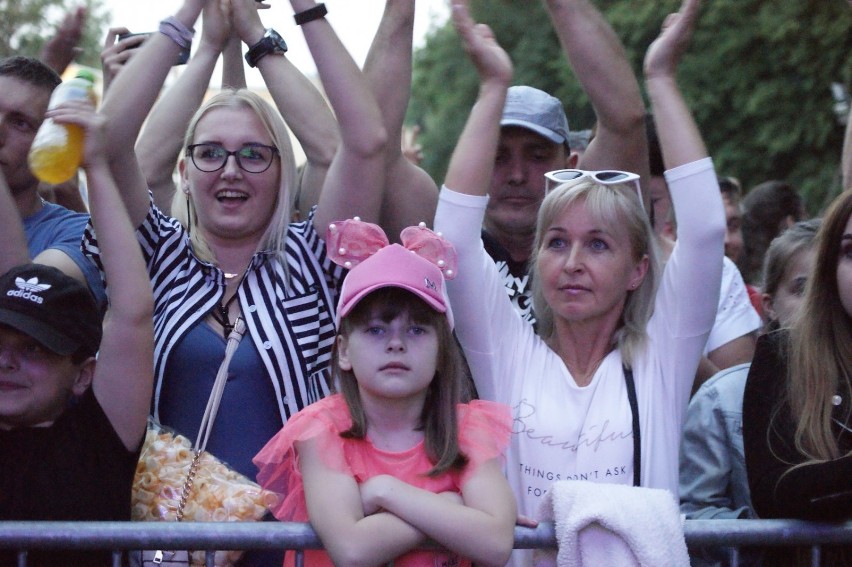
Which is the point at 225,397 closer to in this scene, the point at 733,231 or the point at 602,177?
the point at 602,177

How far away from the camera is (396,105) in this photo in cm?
368

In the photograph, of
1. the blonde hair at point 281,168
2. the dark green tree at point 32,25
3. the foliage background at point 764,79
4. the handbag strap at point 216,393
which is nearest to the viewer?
the handbag strap at point 216,393

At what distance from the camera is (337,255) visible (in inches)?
124

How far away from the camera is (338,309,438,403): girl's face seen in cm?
297

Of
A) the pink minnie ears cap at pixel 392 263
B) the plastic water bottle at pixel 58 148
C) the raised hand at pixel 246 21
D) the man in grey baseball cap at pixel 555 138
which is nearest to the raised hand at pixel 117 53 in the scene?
the raised hand at pixel 246 21

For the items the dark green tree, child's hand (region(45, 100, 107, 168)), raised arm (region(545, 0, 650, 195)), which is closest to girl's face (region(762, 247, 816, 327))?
raised arm (region(545, 0, 650, 195))

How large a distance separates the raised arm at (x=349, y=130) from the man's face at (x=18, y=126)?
1030 millimetres

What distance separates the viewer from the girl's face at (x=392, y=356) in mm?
2967

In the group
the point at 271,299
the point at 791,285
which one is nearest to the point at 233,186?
the point at 271,299

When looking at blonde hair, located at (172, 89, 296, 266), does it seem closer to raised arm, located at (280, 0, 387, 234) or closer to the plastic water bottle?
raised arm, located at (280, 0, 387, 234)

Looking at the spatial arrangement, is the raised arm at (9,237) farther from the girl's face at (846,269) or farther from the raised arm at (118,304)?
the girl's face at (846,269)

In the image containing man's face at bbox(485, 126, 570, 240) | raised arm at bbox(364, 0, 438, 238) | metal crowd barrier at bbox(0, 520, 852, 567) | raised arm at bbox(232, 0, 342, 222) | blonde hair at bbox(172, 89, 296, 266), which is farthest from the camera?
man's face at bbox(485, 126, 570, 240)

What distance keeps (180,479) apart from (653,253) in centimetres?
142

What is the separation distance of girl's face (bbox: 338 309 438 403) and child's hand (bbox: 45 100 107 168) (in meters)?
0.75
